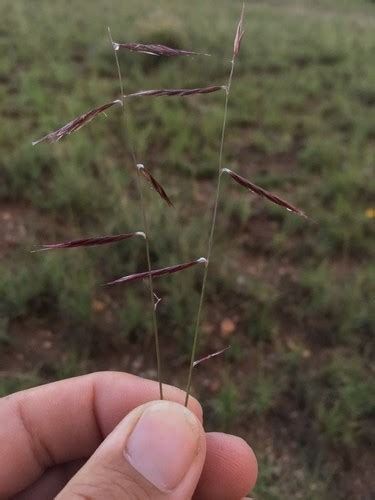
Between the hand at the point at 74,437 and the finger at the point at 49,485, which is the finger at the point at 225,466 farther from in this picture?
the finger at the point at 49,485

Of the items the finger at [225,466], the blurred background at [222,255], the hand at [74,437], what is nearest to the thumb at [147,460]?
the hand at [74,437]

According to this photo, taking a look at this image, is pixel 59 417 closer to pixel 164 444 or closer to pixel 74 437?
pixel 74 437

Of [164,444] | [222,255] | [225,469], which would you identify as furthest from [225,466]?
[222,255]

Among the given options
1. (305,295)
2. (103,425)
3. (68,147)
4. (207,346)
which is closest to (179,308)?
(207,346)

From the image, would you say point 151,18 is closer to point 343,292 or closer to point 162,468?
point 343,292

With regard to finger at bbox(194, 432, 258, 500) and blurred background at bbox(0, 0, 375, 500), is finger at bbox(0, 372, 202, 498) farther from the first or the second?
blurred background at bbox(0, 0, 375, 500)

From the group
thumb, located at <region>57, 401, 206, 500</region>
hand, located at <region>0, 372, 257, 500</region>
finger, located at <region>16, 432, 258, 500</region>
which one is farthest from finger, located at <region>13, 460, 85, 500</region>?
thumb, located at <region>57, 401, 206, 500</region>
